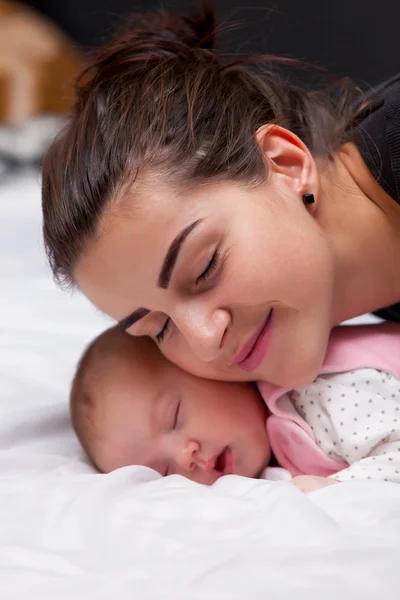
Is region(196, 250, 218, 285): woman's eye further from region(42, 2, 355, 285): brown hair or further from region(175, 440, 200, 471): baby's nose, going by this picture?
region(175, 440, 200, 471): baby's nose

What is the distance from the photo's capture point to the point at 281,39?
2779 mm

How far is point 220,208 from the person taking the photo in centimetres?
105

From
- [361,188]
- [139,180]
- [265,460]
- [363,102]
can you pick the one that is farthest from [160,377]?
[363,102]

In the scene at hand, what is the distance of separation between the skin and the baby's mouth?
0.11 m

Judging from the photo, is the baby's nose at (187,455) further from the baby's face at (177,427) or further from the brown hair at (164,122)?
the brown hair at (164,122)

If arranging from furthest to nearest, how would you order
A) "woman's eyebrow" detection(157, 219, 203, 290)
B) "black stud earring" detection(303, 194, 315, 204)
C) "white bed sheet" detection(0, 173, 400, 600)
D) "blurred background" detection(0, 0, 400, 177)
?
"blurred background" detection(0, 0, 400, 177) → "black stud earring" detection(303, 194, 315, 204) → "woman's eyebrow" detection(157, 219, 203, 290) → "white bed sheet" detection(0, 173, 400, 600)

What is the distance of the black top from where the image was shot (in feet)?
3.92

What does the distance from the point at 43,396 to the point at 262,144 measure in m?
0.57

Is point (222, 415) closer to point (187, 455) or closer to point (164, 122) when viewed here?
point (187, 455)

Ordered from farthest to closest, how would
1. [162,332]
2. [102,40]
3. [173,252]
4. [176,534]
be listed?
[102,40] → [162,332] → [173,252] → [176,534]

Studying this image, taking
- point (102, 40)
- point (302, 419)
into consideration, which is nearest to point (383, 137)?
point (302, 419)

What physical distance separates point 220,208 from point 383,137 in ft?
1.05

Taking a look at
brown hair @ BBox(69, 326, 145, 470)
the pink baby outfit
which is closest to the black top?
the pink baby outfit

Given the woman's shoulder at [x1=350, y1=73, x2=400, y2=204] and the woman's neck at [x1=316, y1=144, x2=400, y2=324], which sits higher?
the woman's shoulder at [x1=350, y1=73, x2=400, y2=204]
